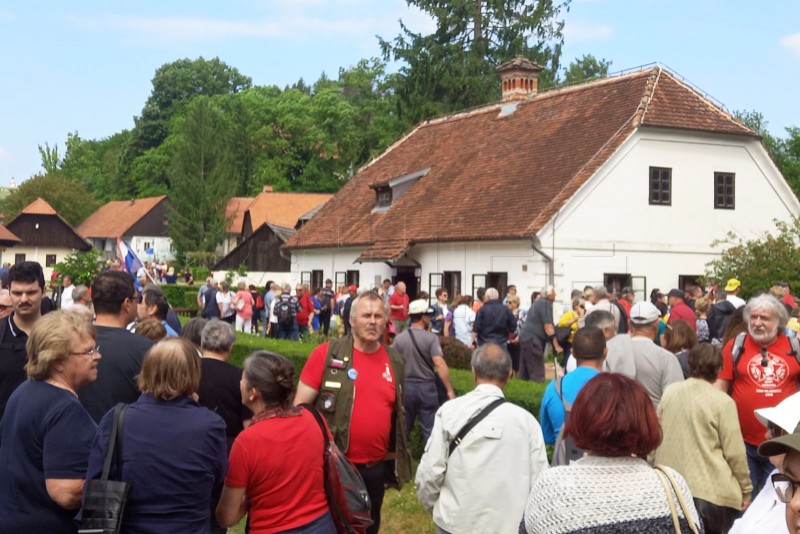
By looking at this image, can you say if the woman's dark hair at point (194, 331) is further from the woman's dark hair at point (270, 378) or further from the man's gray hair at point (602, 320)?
the man's gray hair at point (602, 320)

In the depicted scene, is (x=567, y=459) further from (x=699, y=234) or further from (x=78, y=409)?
(x=699, y=234)

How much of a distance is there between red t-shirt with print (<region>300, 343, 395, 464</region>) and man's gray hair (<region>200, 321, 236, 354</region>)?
1.76 ft

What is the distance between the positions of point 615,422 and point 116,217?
9358 centimetres

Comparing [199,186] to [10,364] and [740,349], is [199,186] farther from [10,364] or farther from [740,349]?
[10,364]

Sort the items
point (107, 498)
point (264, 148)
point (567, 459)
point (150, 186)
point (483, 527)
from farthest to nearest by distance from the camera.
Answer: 1. point (150, 186)
2. point (264, 148)
3. point (567, 459)
4. point (483, 527)
5. point (107, 498)

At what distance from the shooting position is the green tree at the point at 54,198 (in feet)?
325

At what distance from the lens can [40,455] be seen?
5051 millimetres

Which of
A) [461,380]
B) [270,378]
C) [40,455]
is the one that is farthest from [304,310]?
[40,455]

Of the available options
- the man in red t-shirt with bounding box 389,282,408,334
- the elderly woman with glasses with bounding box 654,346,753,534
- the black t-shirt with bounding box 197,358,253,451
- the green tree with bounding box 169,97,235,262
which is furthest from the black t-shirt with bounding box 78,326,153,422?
the green tree with bounding box 169,97,235,262

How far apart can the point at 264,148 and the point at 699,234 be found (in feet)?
201

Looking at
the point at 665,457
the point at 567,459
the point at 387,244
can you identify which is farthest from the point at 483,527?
the point at 387,244

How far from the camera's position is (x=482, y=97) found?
5206 centimetres

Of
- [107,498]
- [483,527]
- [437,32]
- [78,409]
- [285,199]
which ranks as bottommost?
[483,527]

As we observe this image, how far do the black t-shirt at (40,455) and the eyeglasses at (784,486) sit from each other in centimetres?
310
